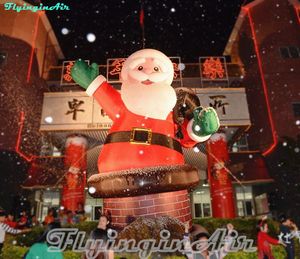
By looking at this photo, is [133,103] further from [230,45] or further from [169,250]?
[230,45]

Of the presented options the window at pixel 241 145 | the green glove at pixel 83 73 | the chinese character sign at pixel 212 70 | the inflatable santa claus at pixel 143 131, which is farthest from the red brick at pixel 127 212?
the window at pixel 241 145

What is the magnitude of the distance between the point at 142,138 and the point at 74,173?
350 inches

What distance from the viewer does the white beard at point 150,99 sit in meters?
3.90

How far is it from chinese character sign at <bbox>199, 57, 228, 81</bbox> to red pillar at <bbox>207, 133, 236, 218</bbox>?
2.31m

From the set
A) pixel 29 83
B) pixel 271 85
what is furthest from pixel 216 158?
pixel 29 83

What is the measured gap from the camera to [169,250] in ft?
11.7

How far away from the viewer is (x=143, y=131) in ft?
12.4

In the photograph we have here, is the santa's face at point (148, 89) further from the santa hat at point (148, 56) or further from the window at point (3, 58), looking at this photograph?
the window at point (3, 58)

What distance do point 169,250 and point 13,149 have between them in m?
11.6

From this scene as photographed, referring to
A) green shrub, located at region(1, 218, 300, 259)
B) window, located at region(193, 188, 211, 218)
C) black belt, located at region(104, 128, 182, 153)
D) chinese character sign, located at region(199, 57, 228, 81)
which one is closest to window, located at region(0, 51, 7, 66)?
chinese character sign, located at region(199, 57, 228, 81)

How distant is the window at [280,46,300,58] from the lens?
49.9ft

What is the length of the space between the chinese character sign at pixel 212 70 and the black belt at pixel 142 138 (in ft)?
29.9

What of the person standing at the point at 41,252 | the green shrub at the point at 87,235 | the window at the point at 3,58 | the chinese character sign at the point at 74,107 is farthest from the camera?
the window at the point at 3,58

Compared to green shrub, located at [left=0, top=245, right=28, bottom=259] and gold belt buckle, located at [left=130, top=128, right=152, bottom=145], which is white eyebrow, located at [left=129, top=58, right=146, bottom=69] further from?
green shrub, located at [left=0, top=245, right=28, bottom=259]
